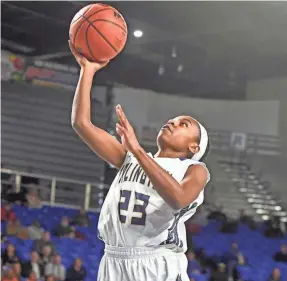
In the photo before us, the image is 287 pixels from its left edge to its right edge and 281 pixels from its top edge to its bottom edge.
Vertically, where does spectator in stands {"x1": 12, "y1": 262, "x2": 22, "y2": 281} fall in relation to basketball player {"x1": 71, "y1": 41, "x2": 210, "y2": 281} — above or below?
below

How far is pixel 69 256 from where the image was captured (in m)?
9.49

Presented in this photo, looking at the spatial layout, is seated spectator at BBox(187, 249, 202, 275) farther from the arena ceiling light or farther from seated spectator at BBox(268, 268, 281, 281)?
the arena ceiling light

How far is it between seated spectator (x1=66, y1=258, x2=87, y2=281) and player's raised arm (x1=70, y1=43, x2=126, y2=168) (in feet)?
19.4

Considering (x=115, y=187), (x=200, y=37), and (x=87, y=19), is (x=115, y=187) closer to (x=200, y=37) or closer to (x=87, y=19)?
(x=87, y=19)

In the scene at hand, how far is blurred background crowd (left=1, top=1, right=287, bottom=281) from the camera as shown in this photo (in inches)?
440

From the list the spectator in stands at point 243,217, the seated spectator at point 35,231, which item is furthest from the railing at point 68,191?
the spectator in stands at point 243,217

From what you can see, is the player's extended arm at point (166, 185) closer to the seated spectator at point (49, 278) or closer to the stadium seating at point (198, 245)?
the seated spectator at point (49, 278)

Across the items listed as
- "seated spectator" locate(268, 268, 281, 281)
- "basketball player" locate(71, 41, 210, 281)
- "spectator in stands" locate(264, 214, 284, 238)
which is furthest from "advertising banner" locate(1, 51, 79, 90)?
"basketball player" locate(71, 41, 210, 281)

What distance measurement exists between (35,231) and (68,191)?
3584 mm

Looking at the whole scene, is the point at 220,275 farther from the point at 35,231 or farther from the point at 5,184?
the point at 5,184

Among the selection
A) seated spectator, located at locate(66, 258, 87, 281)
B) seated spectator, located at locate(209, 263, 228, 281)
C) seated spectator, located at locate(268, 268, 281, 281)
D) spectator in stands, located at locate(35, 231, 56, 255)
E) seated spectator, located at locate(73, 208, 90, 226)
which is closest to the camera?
seated spectator, located at locate(66, 258, 87, 281)

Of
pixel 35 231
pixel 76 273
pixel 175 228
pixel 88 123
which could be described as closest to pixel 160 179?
pixel 175 228

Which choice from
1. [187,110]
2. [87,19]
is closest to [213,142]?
[187,110]

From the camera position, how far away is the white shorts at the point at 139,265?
2742 millimetres
